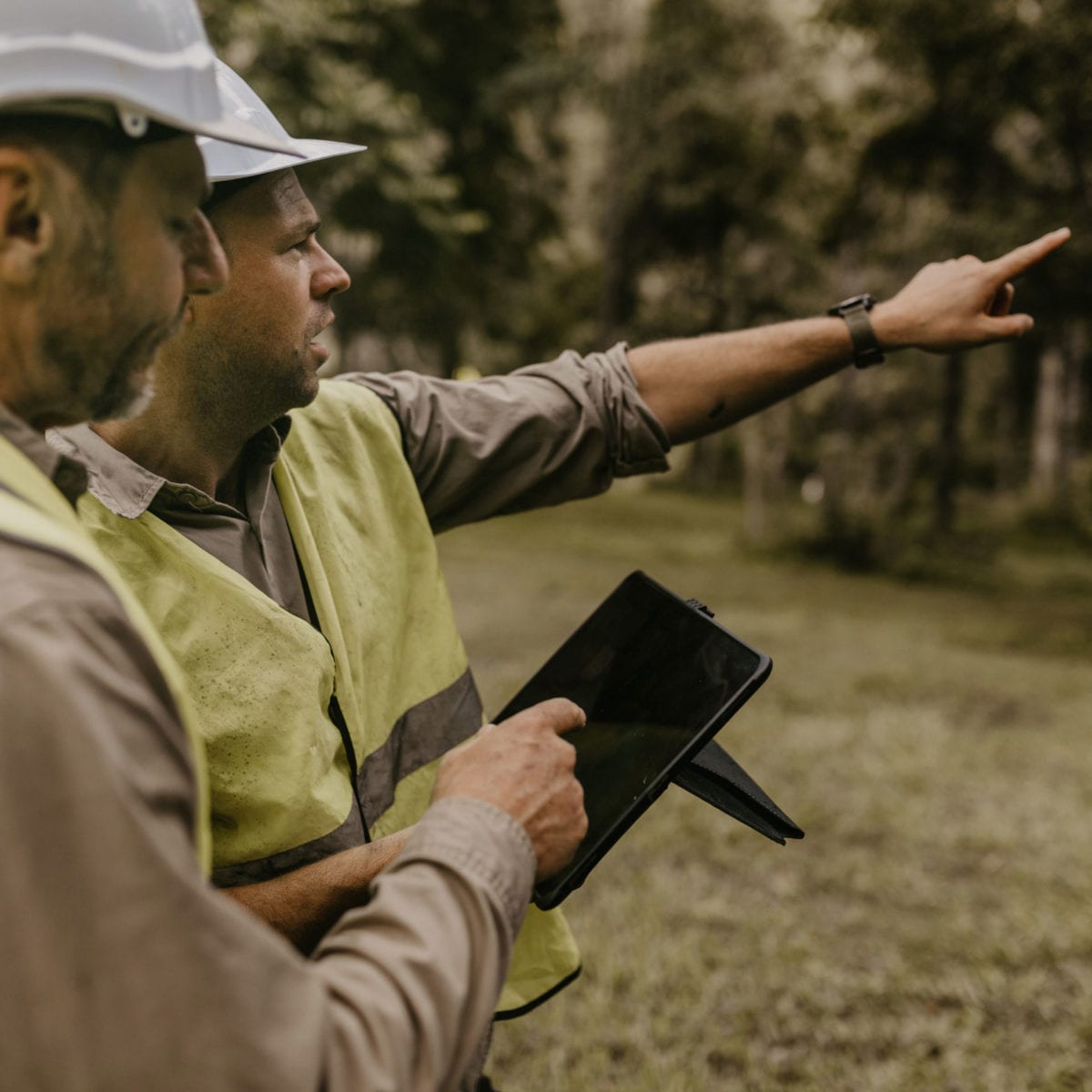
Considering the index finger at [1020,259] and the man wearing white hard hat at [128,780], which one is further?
the index finger at [1020,259]

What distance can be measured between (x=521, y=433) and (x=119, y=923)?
146 centimetres

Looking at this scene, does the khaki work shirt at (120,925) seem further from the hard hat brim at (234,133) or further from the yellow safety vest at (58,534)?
the hard hat brim at (234,133)

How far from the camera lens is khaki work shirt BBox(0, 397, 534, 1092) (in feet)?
2.86

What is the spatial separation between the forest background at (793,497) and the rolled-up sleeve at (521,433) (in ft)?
6.36

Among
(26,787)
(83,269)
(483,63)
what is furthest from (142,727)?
(483,63)

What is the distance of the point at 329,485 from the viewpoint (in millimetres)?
1916

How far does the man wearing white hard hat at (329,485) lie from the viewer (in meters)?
1.57

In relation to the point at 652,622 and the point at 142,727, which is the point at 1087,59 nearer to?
the point at 652,622

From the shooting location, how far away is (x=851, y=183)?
15703mm

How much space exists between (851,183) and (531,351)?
42.7ft

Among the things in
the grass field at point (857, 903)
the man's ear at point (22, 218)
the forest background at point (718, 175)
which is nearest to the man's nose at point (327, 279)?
the man's ear at point (22, 218)

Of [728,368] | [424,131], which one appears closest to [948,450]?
[424,131]

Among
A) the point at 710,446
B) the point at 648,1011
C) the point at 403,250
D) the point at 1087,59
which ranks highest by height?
the point at 1087,59

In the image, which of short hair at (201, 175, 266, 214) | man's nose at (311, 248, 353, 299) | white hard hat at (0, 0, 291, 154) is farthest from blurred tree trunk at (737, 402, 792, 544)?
white hard hat at (0, 0, 291, 154)
